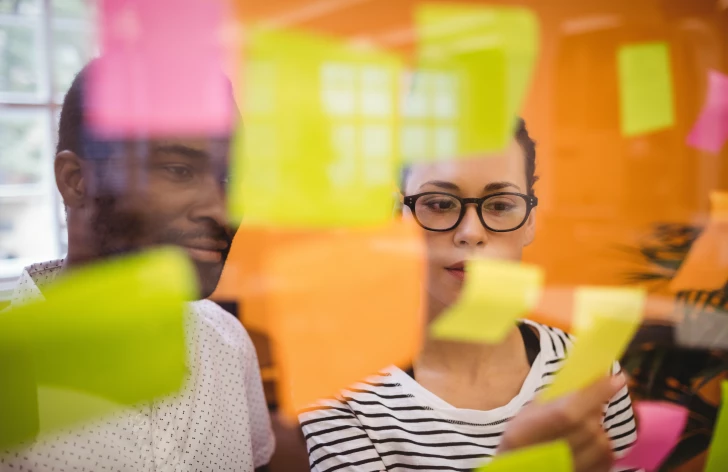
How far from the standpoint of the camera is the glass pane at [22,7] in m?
0.77

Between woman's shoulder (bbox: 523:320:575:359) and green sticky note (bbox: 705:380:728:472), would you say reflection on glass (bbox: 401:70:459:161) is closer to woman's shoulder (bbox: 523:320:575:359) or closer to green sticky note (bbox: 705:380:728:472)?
woman's shoulder (bbox: 523:320:575:359)

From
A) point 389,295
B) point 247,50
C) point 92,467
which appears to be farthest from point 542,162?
point 92,467

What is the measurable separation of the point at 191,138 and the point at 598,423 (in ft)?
2.50

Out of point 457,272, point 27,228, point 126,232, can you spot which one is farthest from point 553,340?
point 27,228

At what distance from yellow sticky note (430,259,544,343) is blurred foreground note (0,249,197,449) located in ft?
1.35

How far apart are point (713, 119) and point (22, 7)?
3.94 feet

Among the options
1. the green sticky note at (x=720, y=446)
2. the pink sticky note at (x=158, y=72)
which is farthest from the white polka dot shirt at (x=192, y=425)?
the green sticky note at (x=720, y=446)

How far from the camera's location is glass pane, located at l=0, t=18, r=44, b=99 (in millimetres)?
765

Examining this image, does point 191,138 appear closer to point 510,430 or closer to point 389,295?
point 389,295

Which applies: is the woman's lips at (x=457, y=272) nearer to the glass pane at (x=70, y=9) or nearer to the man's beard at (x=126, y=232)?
the man's beard at (x=126, y=232)

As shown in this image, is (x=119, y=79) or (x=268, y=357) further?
(x=268, y=357)

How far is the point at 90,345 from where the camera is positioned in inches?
28.6

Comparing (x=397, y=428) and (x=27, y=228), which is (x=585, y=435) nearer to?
(x=397, y=428)

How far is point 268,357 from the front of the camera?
91 centimetres
